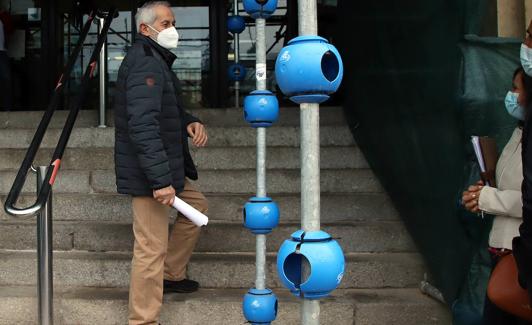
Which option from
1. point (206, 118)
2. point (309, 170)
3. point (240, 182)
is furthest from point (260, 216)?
point (206, 118)

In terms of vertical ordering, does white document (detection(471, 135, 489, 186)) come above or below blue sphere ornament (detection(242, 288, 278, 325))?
above

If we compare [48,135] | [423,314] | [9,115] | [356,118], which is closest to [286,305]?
[423,314]

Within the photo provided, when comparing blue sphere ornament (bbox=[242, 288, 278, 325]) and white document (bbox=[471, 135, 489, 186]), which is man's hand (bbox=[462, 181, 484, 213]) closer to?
white document (bbox=[471, 135, 489, 186])

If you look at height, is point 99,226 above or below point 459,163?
below

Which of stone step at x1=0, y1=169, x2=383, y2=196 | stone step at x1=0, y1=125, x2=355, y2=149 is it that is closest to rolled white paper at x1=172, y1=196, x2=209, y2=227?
stone step at x1=0, y1=169, x2=383, y2=196

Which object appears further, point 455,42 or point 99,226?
point 99,226

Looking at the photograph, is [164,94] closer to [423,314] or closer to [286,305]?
[286,305]

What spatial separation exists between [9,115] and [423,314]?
13.6ft

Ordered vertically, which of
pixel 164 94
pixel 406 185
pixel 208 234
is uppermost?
pixel 164 94

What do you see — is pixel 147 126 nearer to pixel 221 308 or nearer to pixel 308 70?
pixel 221 308

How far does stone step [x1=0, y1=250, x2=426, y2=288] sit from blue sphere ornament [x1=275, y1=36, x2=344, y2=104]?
1830 mm

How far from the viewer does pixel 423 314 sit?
277cm

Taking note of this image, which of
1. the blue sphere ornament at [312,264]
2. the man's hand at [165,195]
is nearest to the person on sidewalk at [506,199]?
the blue sphere ornament at [312,264]

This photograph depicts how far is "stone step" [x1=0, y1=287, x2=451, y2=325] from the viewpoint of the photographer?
2.77 metres
